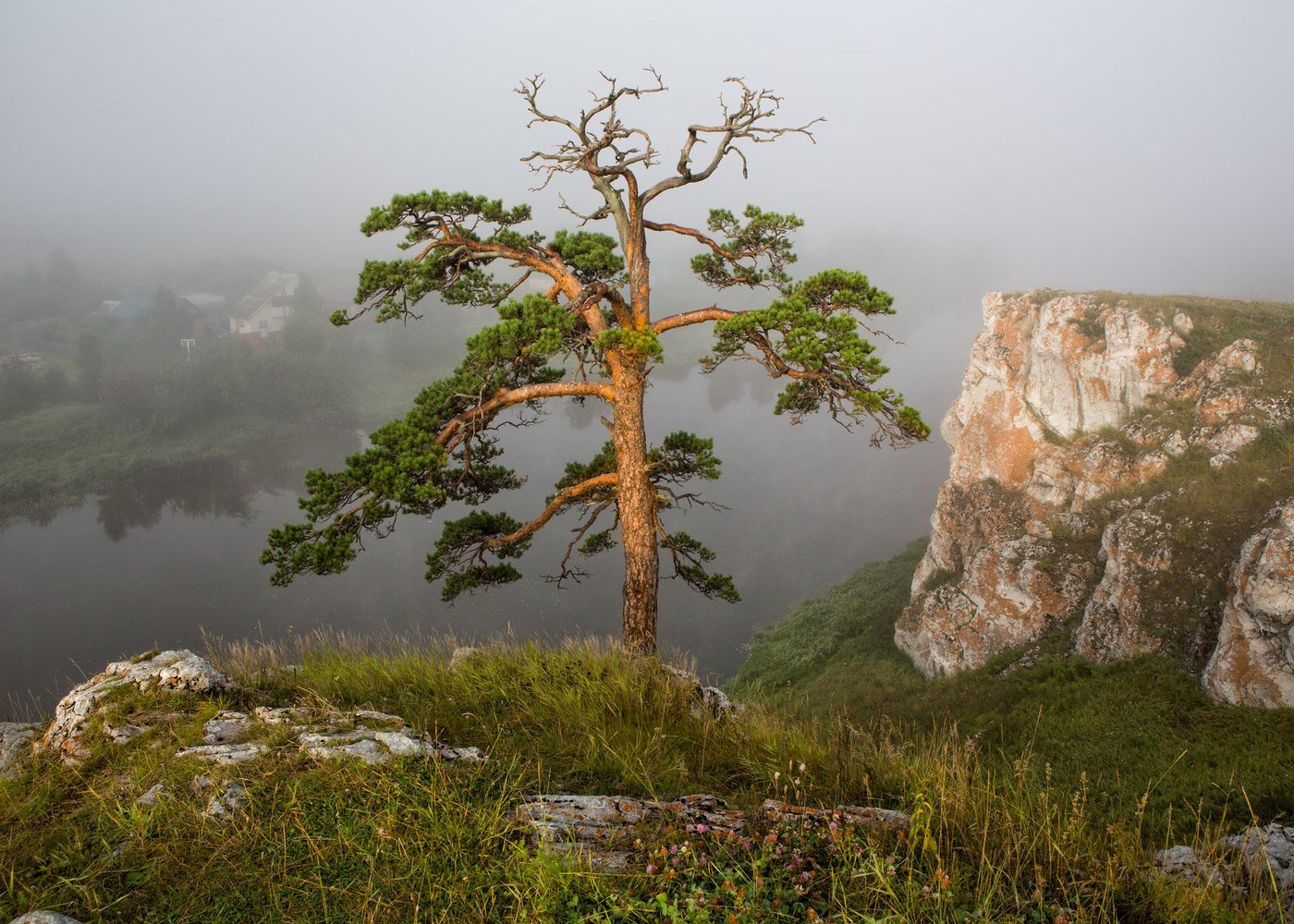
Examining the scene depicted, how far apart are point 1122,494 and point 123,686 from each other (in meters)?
39.2

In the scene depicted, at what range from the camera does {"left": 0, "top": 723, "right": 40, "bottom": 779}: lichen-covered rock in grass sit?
488 centimetres

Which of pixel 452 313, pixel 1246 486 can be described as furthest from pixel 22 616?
pixel 452 313

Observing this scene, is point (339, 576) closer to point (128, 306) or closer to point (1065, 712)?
point (1065, 712)

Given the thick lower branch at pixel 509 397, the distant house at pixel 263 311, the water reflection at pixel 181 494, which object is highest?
the distant house at pixel 263 311

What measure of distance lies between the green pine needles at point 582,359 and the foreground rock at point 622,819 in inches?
205

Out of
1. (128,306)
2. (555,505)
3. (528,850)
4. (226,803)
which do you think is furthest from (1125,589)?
(128,306)

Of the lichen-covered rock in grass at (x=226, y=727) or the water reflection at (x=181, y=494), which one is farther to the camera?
the water reflection at (x=181, y=494)

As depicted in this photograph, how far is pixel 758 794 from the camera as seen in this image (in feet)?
14.2

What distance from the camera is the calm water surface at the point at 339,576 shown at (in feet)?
128

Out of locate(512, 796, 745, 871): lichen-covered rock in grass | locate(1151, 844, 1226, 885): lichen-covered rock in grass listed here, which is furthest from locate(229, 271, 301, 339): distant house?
locate(1151, 844, 1226, 885): lichen-covered rock in grass

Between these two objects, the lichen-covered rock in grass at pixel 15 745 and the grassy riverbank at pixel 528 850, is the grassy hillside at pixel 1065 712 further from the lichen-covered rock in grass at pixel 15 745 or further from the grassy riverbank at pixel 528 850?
the lichen-covered rock in grass at pixel 15 745

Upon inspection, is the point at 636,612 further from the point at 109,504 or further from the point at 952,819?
the point at 109,504

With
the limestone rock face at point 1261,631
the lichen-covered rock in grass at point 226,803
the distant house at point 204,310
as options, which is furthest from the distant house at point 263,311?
the limestone rock face at point 1261,631

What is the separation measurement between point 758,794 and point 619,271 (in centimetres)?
863
